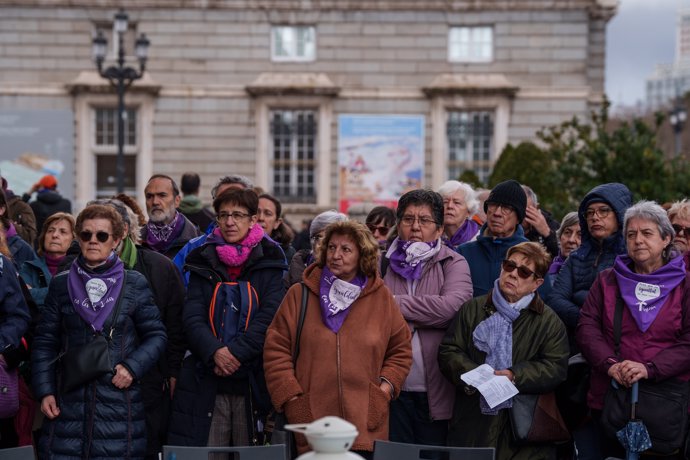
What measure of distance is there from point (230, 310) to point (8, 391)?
1461 millimetres

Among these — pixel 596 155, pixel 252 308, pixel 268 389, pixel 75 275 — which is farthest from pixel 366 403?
pixel 596 155

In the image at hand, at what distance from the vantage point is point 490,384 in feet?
20.9

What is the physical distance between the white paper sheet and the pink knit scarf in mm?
1611

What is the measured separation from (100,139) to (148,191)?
2034 cm

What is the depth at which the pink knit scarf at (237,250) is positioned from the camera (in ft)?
22.4

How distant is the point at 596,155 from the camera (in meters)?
16.5

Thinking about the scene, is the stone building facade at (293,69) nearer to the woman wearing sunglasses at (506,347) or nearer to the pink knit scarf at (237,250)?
the pink knit scarf at (237,250)

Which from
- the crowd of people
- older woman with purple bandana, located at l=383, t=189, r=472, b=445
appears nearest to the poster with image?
the crowd of people

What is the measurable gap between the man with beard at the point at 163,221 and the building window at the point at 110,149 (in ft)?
65.3

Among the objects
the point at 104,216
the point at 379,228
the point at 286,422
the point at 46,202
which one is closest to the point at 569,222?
the point at 379,228

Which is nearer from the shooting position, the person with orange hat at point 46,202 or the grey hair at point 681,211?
the grey hair at point 681,211

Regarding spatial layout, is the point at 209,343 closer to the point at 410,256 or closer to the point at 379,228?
the point at 410,256

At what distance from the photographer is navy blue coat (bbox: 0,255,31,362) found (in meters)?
6.49

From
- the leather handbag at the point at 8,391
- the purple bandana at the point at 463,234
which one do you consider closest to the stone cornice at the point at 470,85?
the purple bandana at the point at 463,234
